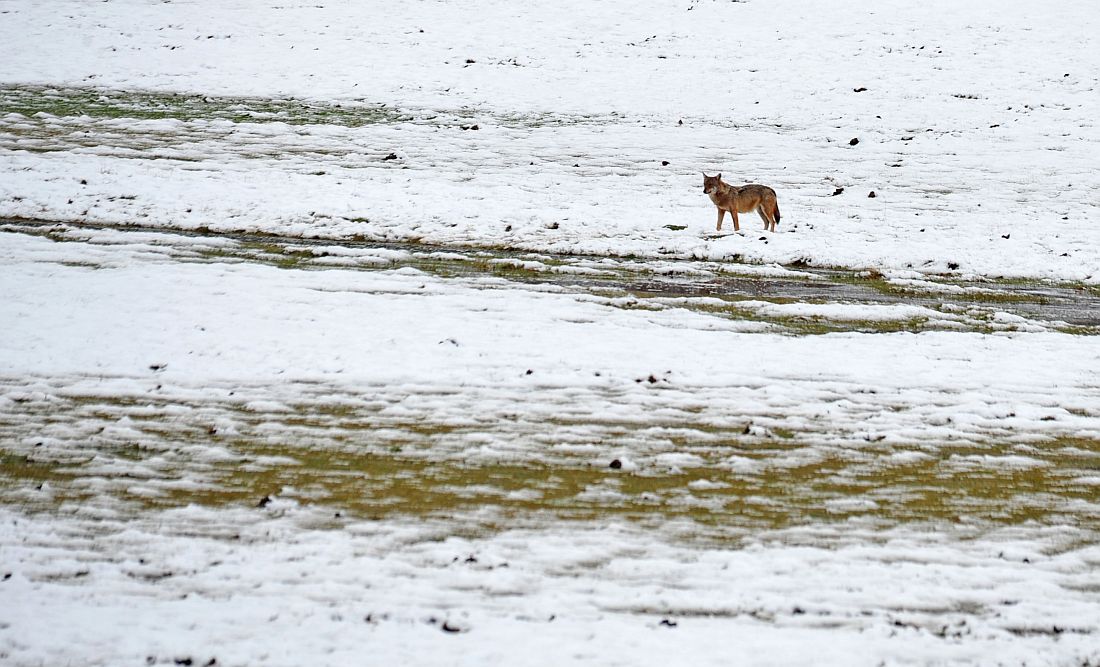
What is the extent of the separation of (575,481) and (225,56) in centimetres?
2267

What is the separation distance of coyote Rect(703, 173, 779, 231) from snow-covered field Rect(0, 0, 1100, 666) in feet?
1.43

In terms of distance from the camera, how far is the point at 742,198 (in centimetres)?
1407

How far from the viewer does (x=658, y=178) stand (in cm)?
1752

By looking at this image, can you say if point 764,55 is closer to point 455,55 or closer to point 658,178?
point 455,55

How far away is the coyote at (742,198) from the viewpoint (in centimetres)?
1404

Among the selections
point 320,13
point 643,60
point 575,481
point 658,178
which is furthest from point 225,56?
point 575,481

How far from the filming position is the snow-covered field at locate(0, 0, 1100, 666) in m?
5.18

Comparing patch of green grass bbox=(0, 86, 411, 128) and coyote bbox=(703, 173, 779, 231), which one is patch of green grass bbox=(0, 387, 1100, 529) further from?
patch of green grass bbox=(0, 86, 411, 128)

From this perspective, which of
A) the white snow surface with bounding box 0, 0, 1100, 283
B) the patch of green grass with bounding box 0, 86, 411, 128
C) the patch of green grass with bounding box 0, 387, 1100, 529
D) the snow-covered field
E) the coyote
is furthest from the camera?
the patch of green grass with bounding box 0, 86, 411, 128

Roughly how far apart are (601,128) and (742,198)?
7880mm

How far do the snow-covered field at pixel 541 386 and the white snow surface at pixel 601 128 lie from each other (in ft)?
0.45

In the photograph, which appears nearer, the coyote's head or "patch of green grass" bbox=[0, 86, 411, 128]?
the coyote's head

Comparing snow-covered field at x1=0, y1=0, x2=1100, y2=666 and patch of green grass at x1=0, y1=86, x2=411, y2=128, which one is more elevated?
patch of green grass at x1=0, y1=86, x2=411, y2=128

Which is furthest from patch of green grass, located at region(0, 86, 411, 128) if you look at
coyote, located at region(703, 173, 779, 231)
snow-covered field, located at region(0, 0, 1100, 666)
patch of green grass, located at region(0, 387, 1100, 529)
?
patch of green grass, located at region(0, 387, 1100, 529)
